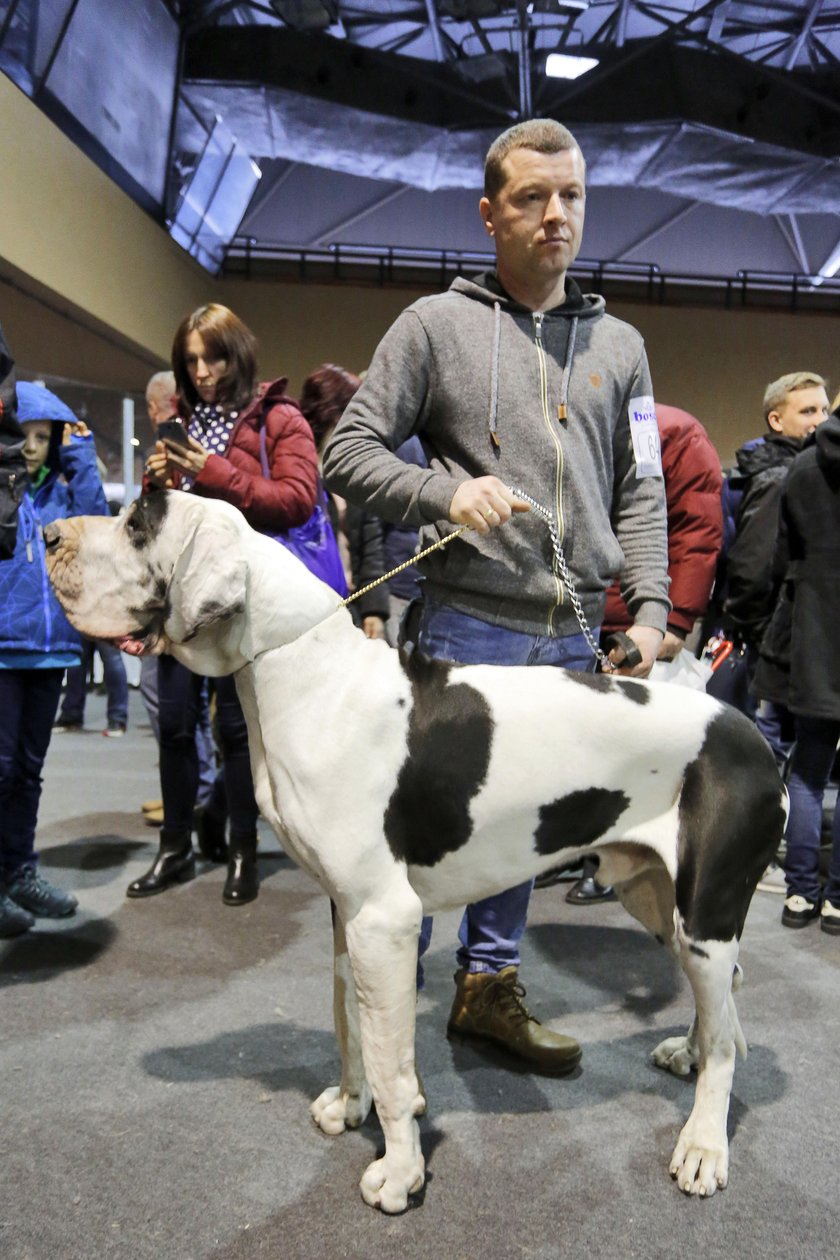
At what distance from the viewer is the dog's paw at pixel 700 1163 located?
1.74m

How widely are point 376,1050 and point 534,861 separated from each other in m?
0.46

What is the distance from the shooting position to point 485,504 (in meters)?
1.64

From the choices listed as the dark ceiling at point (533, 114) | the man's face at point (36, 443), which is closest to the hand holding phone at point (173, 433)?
the man's face at point (36, 443)

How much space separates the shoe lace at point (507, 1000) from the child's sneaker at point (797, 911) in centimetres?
150

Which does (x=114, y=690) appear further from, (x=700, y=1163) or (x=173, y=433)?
(x=700, y=1163)

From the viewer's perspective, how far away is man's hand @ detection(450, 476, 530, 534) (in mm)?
1640

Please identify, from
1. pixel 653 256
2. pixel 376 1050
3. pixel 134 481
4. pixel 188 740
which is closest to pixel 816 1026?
pixel 376 1050

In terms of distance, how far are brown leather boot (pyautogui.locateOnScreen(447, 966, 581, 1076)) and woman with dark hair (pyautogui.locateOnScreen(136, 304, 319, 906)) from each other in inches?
51.1

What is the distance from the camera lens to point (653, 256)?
9305 mm

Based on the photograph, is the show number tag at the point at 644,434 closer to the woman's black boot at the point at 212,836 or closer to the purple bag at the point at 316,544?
the purple bag at the point at 316,544

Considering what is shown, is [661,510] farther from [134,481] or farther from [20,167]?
[134,481]

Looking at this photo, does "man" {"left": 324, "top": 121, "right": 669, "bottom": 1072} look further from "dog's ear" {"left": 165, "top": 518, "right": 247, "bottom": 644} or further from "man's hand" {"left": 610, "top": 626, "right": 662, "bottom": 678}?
"dog's ear" {"left": 165, "top": 518, "right": 247, "bottom": 644}

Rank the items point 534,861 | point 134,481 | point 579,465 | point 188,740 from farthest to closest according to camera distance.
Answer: point 134,481, point 188,740, point 579,465, point 534,861

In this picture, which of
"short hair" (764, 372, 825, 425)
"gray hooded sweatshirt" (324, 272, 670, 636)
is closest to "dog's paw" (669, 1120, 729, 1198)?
"gray hooded sweatshirt" (324, 272, 670, 636)
